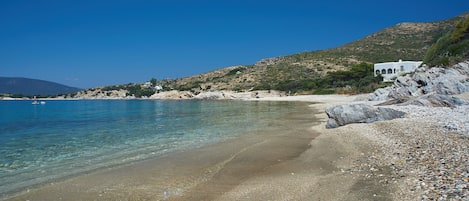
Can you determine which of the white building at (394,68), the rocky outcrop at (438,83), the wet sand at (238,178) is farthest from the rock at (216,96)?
the wet sand at (238,178)

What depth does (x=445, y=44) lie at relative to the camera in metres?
44.4

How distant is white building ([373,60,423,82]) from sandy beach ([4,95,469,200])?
202 feet

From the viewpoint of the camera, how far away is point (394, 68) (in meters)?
68.6

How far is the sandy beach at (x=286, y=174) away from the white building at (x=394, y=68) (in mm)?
61667

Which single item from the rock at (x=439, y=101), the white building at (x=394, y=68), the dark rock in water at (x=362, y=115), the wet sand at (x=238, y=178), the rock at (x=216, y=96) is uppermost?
the white building at (x=394, y=68)

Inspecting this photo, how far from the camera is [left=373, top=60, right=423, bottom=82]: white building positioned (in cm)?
6775

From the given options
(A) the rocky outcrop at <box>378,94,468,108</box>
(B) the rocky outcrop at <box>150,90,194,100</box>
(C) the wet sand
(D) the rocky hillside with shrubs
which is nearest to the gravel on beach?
(C) the wet sand

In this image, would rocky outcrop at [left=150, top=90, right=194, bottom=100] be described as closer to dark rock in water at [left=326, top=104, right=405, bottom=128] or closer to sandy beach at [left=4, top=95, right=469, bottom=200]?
dark rock in water at [left=326, top=104, right=405, bottom=128]

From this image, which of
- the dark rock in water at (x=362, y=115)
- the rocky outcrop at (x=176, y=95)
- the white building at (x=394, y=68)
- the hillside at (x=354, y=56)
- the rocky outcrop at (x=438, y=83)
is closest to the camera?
the dark rock in water at (x=362, y=115)

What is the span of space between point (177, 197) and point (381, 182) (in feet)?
16.1

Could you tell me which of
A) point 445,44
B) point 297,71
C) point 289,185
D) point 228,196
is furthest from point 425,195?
point 297,71

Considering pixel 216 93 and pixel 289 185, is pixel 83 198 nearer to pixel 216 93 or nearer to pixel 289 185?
pixel 289 185

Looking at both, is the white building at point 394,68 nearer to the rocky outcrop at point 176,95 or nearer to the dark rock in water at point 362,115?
the dark rock in water at point 362,115

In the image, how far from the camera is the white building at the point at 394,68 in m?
67.8
